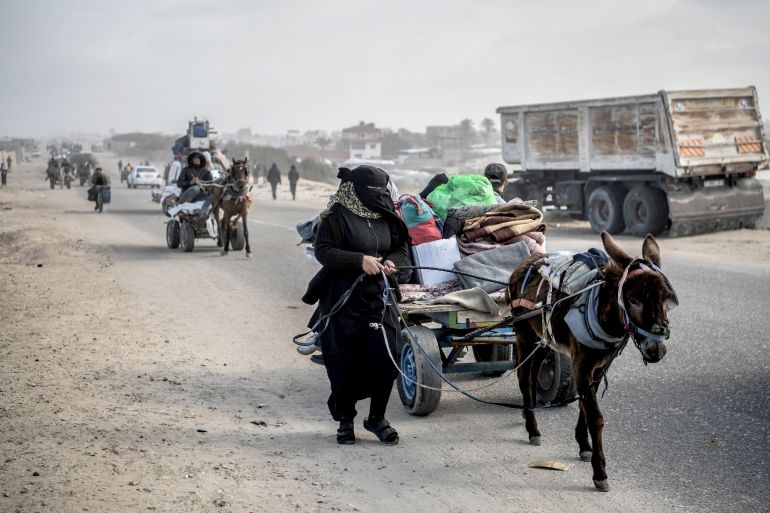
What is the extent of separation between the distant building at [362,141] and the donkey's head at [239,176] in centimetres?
12410

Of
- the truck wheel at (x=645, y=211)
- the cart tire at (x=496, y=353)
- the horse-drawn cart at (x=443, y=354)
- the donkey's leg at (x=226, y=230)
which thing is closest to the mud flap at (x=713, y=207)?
the truck wheel at (x=645, y=211)

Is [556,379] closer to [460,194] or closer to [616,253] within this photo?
[460,194]

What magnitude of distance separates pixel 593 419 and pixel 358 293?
1895mm

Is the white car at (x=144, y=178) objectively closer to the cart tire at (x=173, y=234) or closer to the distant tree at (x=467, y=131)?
the cart tire at (x=173, y=234)

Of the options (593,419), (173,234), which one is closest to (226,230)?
Answer: (173,234)

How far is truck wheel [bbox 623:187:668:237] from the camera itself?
22.8 m

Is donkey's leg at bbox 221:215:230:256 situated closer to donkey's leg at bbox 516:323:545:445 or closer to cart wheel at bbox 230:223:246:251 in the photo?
cart wheel at bbox 230:223:246:251

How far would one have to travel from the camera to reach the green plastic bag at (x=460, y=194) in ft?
27.1

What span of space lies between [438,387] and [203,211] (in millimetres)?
13342

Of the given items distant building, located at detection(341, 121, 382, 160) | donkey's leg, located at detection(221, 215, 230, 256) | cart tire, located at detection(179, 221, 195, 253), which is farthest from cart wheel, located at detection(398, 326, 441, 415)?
distant building, located at detection(341, 121, 382, 160)

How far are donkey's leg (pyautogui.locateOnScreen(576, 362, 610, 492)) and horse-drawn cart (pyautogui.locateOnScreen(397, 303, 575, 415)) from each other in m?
1.30

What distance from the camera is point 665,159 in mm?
22281

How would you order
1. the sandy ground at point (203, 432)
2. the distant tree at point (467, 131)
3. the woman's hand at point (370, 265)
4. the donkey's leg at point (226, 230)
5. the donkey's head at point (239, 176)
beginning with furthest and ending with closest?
the distant tree at point (467, 131)
the donkey's leg at point (226, 230)
the donkey's head at point (239, 176)
the woman's hand at point (370, 265)
the sandy ground at point (203, 432)

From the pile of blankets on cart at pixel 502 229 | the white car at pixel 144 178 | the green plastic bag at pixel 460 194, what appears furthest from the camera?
the white car at pixel 144 178
